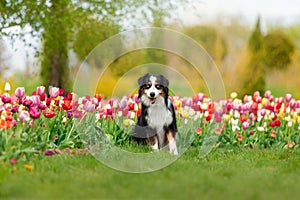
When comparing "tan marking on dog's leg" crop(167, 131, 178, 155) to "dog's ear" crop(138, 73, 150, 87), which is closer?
"dog's ear" crop(138, 73, 150, 87)

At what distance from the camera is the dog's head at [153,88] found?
580 cm

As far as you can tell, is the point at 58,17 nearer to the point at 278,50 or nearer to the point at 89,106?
the point at 89,106

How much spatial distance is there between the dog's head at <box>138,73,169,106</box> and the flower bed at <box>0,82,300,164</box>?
2.19 feet

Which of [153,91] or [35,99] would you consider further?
[35,99]

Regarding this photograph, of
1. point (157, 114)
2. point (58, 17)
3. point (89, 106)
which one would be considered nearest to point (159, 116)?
point (157, 114)

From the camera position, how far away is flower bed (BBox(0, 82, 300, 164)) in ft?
17.4

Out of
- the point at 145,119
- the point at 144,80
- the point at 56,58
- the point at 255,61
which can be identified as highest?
the point at 255,61

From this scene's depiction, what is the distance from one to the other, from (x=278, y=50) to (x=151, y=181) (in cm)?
1918

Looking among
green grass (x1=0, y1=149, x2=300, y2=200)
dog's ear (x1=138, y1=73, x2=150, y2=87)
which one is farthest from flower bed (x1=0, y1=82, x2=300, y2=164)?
dog's ear (x1=138, y1=73, x2=150, y2=87)

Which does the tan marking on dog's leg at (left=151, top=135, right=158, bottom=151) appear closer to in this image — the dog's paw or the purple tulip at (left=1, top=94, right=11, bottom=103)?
the dog's paw

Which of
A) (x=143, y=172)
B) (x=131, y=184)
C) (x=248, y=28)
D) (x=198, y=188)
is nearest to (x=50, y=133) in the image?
(x=143, y=172)

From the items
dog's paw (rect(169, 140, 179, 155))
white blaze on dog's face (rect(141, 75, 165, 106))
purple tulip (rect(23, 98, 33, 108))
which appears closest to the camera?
purple tulip (rect(23, 98, 33, 108))

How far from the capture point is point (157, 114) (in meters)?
6.06

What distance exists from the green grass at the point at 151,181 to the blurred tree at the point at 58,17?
472cm
